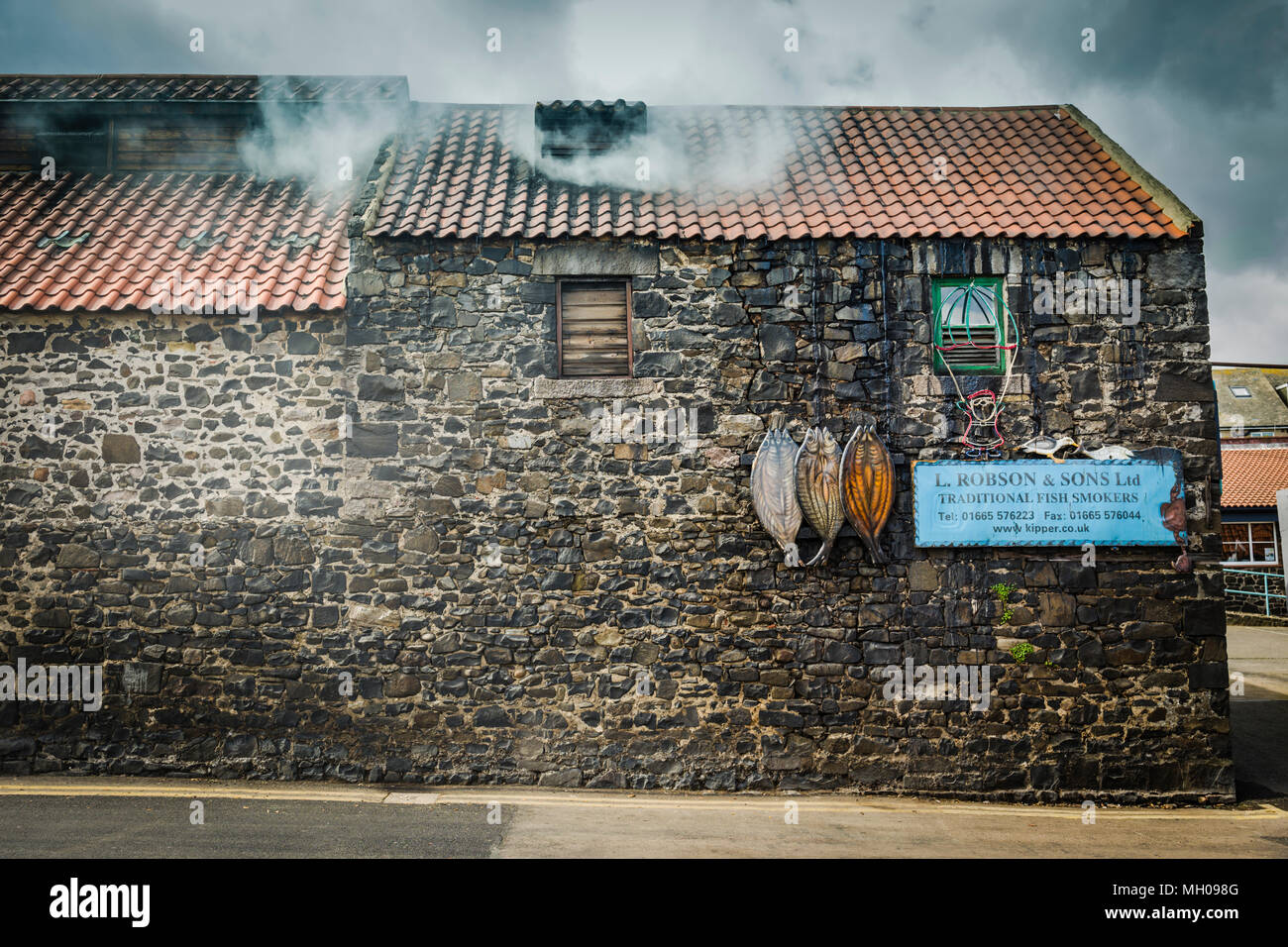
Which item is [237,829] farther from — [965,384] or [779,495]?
[965,384]

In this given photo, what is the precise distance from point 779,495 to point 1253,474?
75.7 feet

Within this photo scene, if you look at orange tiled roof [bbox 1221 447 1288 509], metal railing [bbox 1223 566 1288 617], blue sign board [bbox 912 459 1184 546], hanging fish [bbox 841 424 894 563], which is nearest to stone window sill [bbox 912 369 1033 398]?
blue sign board [bbox 912 459 1184 546]

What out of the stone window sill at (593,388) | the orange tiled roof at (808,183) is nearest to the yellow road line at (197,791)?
the stone window sill at (593,388)

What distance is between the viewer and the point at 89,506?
8.11m

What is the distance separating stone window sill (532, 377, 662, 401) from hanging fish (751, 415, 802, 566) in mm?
1349

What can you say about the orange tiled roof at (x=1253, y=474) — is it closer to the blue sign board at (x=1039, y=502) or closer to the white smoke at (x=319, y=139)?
the blue sign board at (x=1039, y=502)

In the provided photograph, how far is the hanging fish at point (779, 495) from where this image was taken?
7.98 meters

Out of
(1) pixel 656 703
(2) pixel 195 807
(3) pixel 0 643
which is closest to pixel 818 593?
(1) pixel 656 703

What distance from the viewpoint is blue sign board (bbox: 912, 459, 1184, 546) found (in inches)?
321

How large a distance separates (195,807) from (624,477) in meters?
4.95

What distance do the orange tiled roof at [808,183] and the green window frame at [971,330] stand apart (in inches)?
25.4

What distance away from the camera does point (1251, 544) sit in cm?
2222

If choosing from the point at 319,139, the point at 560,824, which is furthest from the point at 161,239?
the point at 560,824
